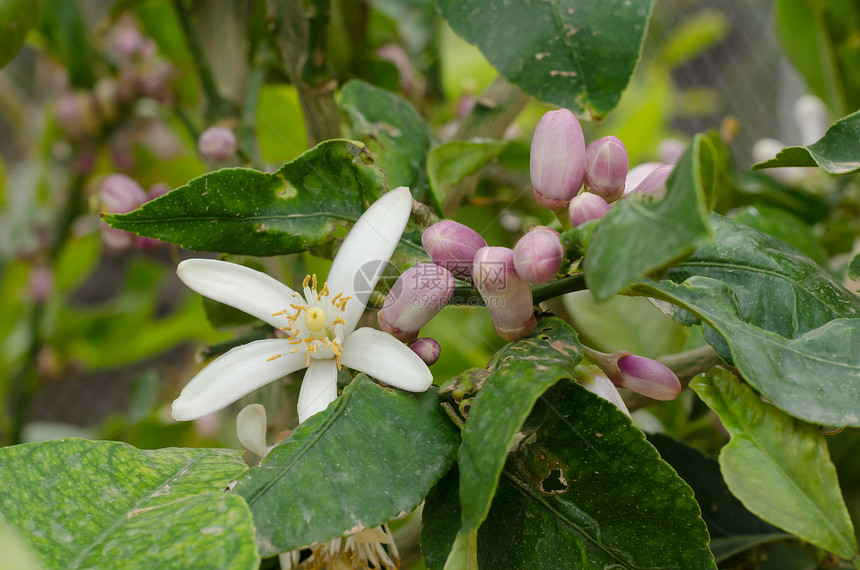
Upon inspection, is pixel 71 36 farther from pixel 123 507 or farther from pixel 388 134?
pixel 123 507

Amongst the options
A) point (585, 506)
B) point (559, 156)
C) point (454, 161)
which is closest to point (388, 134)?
point (454, 161)

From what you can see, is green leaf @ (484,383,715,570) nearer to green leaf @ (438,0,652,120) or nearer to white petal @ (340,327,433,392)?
white petal @ (340,327,433,392)

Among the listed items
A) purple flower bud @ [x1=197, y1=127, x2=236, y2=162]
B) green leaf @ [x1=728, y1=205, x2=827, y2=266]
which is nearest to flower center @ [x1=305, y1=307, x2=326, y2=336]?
purple flower bud @ [x1=197, y1=127, x2=236, y2=162]

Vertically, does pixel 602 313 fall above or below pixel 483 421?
below

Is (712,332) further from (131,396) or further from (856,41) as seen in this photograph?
(131,396)

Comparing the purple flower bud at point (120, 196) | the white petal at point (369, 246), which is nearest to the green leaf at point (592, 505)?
the white petal at point (369, 246)

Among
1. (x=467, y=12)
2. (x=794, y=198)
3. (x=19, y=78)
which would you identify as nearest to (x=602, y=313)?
(x=794, y=198)
